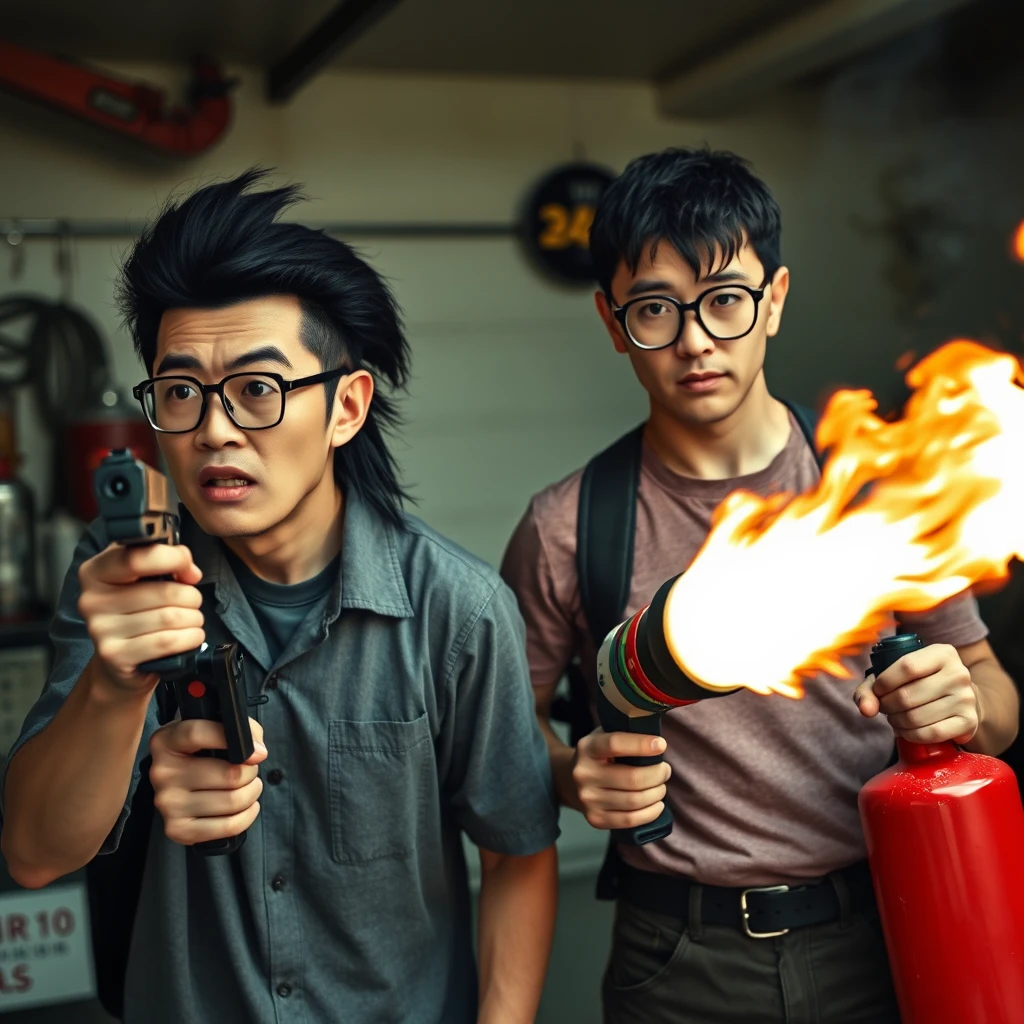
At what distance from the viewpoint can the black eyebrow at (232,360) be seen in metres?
1.59

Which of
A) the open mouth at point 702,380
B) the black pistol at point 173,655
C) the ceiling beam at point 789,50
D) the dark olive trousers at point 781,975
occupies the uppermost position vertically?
the ceiling beam at point 789,50

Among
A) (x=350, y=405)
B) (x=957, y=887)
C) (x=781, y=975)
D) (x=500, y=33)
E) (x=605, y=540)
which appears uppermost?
(x=500, y=33)

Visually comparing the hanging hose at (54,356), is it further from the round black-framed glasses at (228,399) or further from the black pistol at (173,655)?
the black pistol at (173,655)

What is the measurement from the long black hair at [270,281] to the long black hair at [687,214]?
0.39m

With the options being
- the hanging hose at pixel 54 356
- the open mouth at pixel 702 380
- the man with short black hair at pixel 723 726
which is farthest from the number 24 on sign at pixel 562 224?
the open mouth at pixel 702 380

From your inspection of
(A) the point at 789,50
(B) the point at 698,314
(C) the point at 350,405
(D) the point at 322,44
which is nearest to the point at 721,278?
(B) the point at 698,314

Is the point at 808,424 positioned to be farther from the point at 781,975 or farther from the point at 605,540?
the point at 781,975

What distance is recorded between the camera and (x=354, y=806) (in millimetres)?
1667

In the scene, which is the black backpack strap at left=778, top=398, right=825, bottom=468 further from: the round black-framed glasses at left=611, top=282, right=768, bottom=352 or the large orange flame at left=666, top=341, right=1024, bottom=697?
the round black-framed glasses at left=611, top=282, right=768, bottom=352

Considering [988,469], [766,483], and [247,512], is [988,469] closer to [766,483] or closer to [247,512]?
[766,483]

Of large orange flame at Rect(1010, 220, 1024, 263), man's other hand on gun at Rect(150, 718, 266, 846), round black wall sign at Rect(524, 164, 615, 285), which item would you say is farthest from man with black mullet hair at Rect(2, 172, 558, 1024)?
large orange flame at Rect(1010, 220, 1024, 263)

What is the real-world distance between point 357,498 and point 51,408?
259 centimetres

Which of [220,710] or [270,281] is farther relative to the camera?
[270,281]

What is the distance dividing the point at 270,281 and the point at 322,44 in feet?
7.48
